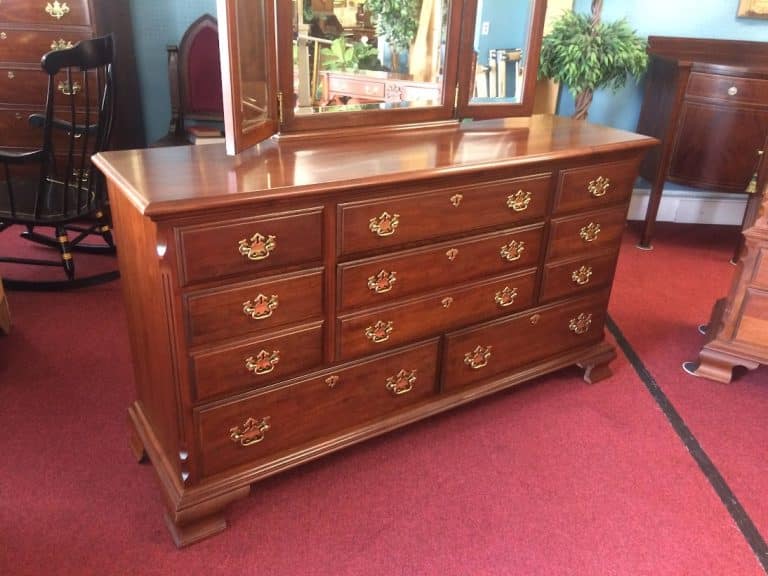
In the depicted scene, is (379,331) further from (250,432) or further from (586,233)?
(586,233)

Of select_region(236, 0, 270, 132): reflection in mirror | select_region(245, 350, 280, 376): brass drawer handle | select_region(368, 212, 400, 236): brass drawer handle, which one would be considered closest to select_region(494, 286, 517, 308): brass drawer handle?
select_region(368, 212, 400, 236): brass drawer handle

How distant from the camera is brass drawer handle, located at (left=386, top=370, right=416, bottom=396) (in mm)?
1859

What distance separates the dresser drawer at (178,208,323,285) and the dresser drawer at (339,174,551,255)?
9 cm

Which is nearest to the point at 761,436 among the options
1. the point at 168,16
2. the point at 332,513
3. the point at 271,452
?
the point at 332,513

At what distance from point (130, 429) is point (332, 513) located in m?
0.66

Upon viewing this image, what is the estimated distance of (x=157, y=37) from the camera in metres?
3.46

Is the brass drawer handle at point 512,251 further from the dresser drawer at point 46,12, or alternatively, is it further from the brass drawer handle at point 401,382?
the dresser drawer at point 46,12

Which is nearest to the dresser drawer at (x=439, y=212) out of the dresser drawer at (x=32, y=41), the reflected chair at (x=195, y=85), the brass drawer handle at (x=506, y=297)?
the brass drawer handle at (x=506, y=297)

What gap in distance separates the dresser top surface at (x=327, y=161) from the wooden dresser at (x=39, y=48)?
1719 millimetres

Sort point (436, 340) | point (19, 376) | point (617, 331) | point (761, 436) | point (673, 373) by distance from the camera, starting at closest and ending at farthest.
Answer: point (436, 340) → point (761, 436) → point (19, 376) → point (673, 373) → point (617, 331)

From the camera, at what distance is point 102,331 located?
8.32ft

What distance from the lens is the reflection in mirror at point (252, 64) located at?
154 centimetres

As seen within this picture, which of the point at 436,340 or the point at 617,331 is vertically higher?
the point at 436,340

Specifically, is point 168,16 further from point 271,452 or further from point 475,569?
point 475,569
